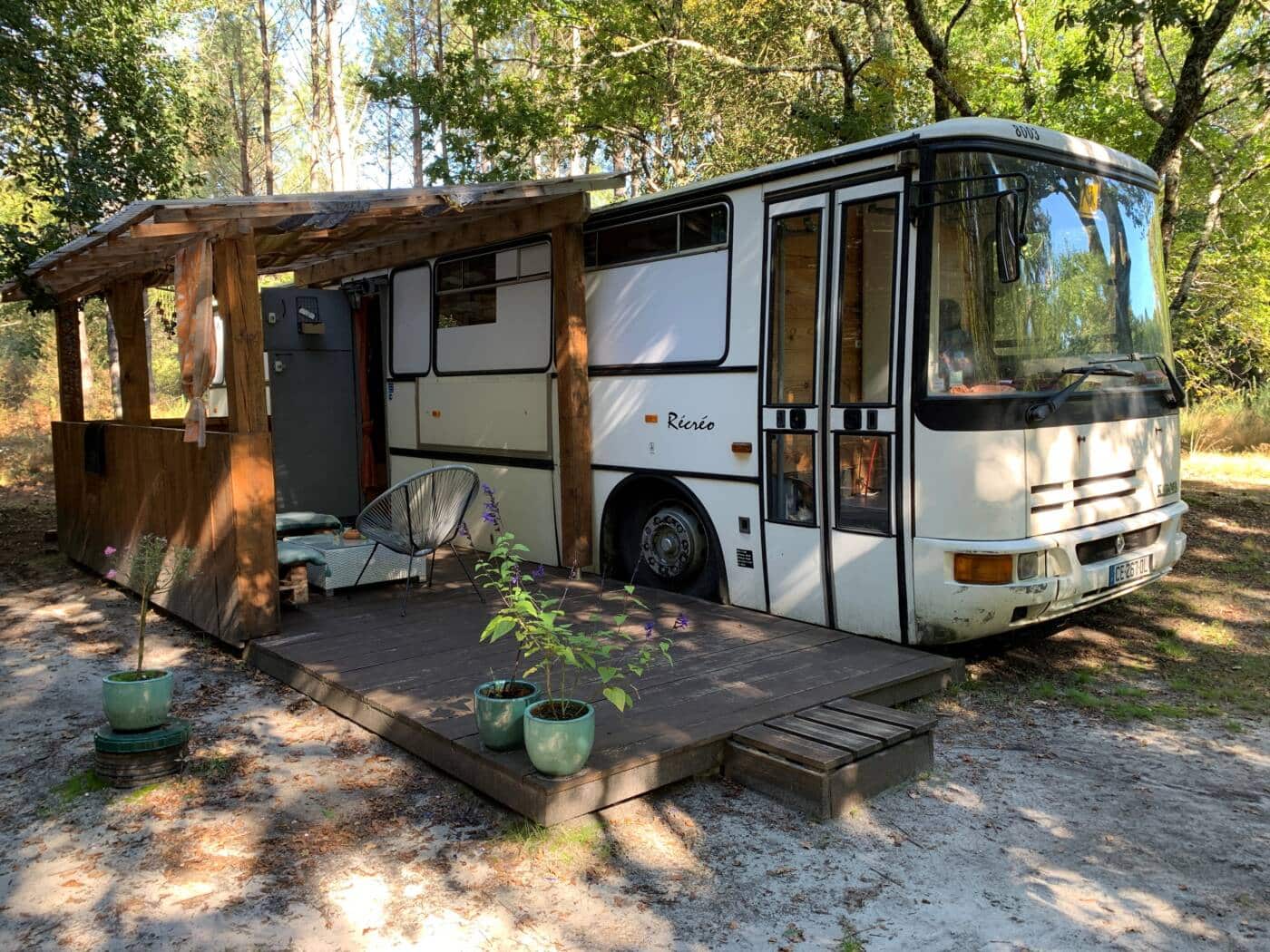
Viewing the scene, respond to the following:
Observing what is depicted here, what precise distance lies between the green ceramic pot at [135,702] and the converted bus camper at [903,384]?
3.19 m

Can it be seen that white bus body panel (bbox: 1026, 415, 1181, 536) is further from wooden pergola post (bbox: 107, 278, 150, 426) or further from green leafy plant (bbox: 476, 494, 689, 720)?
wooden pergola post (bbox: 107, 278, 150, 426)

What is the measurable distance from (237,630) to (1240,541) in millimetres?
8002

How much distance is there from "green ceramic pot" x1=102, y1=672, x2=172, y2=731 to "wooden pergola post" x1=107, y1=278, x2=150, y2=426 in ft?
13.8

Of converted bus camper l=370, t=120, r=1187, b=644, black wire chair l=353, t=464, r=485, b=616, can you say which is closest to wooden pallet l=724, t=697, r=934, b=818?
converted bus camper l=370, t=120, r=1187, b=644

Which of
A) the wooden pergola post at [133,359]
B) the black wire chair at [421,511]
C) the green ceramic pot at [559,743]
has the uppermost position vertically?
the wooden pergola post at [133,359]

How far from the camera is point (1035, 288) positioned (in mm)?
4844

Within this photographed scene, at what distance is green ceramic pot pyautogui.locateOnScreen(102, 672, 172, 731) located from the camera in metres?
3.95

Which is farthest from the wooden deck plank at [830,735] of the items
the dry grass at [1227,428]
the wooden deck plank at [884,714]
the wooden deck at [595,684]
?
the dry grass at [1227,428]

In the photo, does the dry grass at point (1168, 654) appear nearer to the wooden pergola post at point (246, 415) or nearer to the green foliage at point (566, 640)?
the green foliage at point (566, 640)

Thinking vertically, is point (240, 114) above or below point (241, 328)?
above

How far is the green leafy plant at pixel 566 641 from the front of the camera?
3555 mm

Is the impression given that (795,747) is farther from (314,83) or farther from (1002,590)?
(314,83)

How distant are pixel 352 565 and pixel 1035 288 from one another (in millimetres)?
4552

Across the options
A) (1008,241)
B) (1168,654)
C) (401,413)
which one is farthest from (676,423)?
(401,413)
